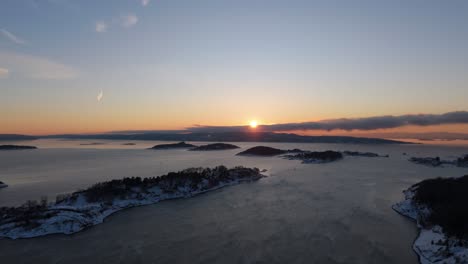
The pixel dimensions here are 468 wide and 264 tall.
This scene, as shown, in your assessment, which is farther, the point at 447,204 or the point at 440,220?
the point at 447,204

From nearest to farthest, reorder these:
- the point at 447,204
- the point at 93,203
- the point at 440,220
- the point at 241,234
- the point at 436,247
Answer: the point at 436,247, the point at 440,220, the point at 241,234, the point at 447,204, the point at 93,203

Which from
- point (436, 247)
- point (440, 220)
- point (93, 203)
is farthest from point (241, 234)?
point (93, 203)

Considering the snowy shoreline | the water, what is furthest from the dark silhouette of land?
the water

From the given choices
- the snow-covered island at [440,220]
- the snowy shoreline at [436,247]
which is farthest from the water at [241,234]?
the snow-covered island at [440,220]

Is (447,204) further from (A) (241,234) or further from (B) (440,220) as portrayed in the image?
(A) (241,234)

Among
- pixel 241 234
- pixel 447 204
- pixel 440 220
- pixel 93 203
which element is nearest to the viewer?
pixel 440 220

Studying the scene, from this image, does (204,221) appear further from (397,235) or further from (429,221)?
(429,221)

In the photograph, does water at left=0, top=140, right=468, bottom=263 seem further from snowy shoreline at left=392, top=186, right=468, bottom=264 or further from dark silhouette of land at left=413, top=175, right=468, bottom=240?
dark silhouette of land at left=413, top=175, right=468, bottom=240
